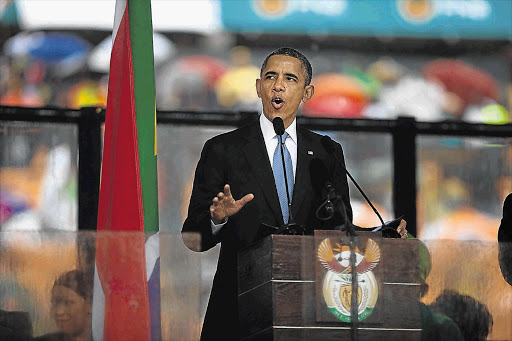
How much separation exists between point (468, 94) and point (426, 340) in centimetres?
368

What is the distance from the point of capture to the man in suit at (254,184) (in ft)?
13.9

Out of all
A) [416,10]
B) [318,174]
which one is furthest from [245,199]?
[416,10]

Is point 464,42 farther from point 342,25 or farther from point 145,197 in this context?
point 145,197

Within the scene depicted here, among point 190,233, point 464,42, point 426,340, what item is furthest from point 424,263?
point 464,42

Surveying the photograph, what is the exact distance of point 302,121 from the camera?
7148mm

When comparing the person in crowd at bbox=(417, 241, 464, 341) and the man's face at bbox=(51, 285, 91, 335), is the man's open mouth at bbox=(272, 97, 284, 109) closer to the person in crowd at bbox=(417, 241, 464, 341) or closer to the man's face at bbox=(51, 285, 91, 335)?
the person in crowd at bbox=(417, 241, 464, 341)

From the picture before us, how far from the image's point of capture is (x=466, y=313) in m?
4.10

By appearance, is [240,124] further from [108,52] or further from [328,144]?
[328,144]

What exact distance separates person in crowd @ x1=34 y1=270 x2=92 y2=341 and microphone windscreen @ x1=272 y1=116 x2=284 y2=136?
2.97 ft

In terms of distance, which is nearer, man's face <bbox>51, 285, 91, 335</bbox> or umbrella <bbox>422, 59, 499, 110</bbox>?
man's face <bbox>51, 285, 91, 335</bbox>

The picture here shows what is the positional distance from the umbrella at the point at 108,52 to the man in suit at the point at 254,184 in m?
2.37

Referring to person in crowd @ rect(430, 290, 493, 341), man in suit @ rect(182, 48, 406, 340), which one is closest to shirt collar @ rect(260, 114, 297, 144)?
man in suit @ rect(182, 48, 406, 340)

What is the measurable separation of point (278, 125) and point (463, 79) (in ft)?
11.0

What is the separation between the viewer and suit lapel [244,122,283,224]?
448 cm
